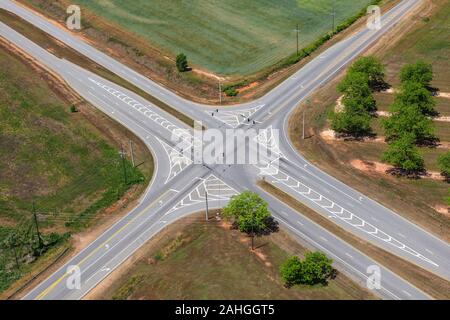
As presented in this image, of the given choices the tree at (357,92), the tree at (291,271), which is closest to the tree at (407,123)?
the tree at (357,92)

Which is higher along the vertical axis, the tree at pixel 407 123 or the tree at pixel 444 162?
the tree at pixel 407 123

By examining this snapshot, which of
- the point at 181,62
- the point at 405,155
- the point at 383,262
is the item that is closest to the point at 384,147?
the point at 405,155

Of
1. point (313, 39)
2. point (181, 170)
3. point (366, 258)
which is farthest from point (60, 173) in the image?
point (313, 39)

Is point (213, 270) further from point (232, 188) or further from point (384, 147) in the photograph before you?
point (384, 147)

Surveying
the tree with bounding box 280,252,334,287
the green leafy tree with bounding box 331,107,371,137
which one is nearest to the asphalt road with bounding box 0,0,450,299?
the tree with bounding box 280,252,334,287

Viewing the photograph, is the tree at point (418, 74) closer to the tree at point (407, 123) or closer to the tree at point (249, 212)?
the tree at point (407, 123)

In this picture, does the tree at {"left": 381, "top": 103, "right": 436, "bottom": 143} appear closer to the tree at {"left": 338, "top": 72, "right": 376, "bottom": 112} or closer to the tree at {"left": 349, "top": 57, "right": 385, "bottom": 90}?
the tree at {"left": 338, "top": 72, "right": 376, "bottom": 112}
